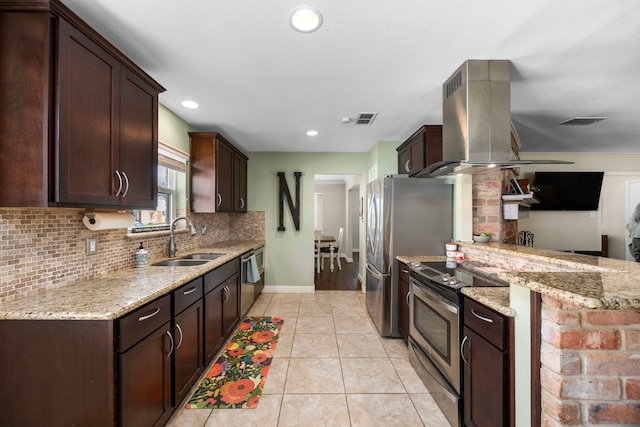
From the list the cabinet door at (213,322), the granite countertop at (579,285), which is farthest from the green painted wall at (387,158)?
the cabinet door at (213,322)

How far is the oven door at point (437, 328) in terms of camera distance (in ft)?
5.32

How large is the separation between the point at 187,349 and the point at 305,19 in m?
2.25

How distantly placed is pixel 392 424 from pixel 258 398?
0.94 m

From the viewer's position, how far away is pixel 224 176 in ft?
11.2

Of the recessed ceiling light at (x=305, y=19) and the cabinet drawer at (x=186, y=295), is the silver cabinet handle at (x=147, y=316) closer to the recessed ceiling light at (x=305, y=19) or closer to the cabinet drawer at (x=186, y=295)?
the cabinet drawer at (x=186, y=295)

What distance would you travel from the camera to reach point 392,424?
1.69m

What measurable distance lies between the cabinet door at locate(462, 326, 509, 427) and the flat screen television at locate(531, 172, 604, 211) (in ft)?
14.4

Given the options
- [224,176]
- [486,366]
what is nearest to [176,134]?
[224,176]

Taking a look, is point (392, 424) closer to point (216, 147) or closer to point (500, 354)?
point (500, 354)

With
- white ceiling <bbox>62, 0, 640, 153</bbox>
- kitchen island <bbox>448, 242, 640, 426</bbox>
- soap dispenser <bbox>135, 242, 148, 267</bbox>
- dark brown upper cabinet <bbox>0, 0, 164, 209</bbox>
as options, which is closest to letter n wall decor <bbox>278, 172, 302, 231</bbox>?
white ceiling <bbox>62, 0, 640, 153</bbox>

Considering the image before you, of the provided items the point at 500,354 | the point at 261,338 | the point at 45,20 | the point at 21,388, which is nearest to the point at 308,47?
the point at 45,20

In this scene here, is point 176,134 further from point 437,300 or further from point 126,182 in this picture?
point 437,300

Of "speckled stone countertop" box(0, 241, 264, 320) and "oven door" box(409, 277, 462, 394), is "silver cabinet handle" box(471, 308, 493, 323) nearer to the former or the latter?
"oven door" box(409, 277, 462, 394)

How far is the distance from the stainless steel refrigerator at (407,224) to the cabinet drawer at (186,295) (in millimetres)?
1842
